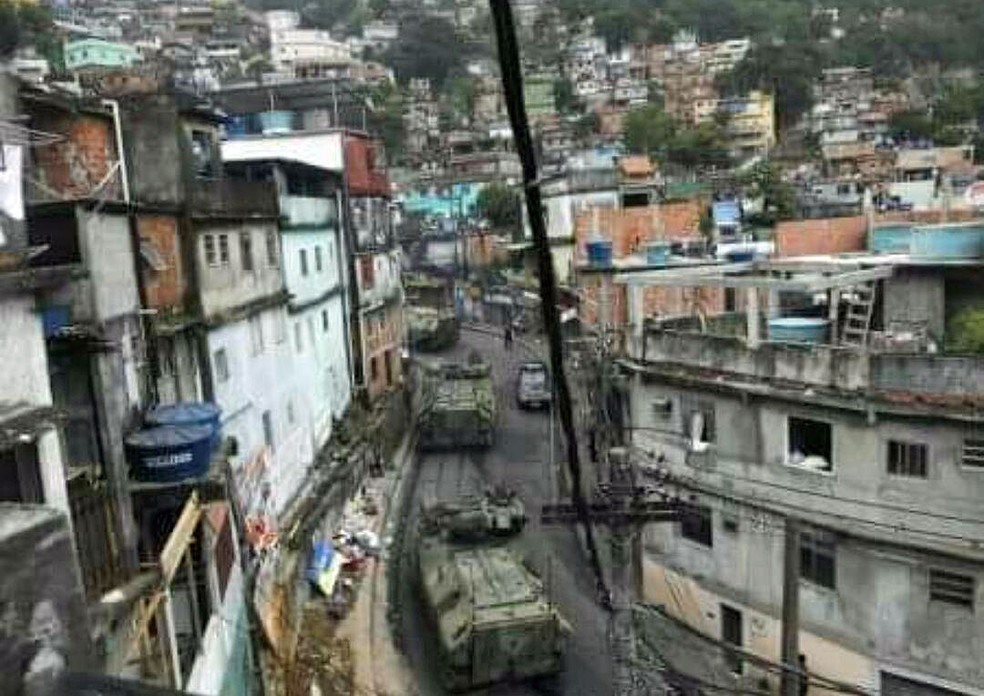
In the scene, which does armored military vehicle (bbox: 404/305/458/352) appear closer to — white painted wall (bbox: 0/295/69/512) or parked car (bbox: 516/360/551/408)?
parked car (bbox: 516/360/551/408)

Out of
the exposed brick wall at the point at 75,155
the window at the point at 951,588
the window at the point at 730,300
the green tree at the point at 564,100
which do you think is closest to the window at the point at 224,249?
the exposed brick wall at the point at 75,155

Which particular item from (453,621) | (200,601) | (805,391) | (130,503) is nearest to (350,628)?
(453,621)

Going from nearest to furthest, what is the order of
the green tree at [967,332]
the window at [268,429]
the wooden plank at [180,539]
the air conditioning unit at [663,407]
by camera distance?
the wooden plank at [180,539], the green tree at [967,332], the air conditioning unit at [663,407], the window at [268,429]

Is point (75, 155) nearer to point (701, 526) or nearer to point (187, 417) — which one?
point (187, 417)

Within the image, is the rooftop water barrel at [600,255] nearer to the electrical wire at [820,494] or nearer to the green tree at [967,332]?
the electrical wire at [820,494]

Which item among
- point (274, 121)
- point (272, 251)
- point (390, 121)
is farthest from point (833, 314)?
point (390, 121)
